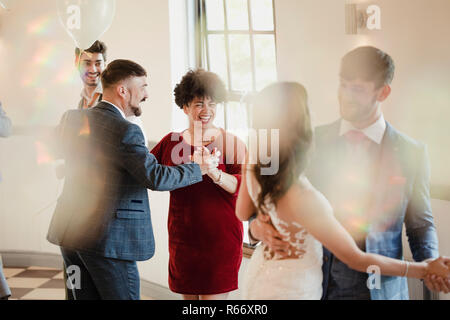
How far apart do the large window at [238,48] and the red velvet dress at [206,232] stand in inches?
38.4

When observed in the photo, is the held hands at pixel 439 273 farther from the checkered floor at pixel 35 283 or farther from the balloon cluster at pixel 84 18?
the checkered floor at pixel 35 283

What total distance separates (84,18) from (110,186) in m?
1.13

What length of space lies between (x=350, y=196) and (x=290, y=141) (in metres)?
0.32

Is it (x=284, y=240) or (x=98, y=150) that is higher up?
(x=98, y=150)

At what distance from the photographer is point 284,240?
5.51 feet

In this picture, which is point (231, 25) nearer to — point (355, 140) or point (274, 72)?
point (274, 72)

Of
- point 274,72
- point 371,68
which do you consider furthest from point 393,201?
point 274,72

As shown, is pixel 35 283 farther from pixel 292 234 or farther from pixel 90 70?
pixel 292 234

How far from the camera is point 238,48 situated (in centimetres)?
333

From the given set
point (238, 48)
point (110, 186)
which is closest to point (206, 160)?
point (110, 186)

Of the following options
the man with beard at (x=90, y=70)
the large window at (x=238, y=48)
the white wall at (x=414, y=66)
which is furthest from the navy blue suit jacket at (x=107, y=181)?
the large window at (x=238, y=48)

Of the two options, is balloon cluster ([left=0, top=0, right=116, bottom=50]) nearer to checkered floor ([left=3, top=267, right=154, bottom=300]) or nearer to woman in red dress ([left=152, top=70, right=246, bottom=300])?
woman in red dress ([left=152, top=70, right=246, bottom=300])

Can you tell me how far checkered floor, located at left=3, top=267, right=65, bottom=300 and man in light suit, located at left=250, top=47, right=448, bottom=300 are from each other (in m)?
2.50

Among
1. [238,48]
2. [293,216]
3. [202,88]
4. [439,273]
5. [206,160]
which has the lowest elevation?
[439,273]
